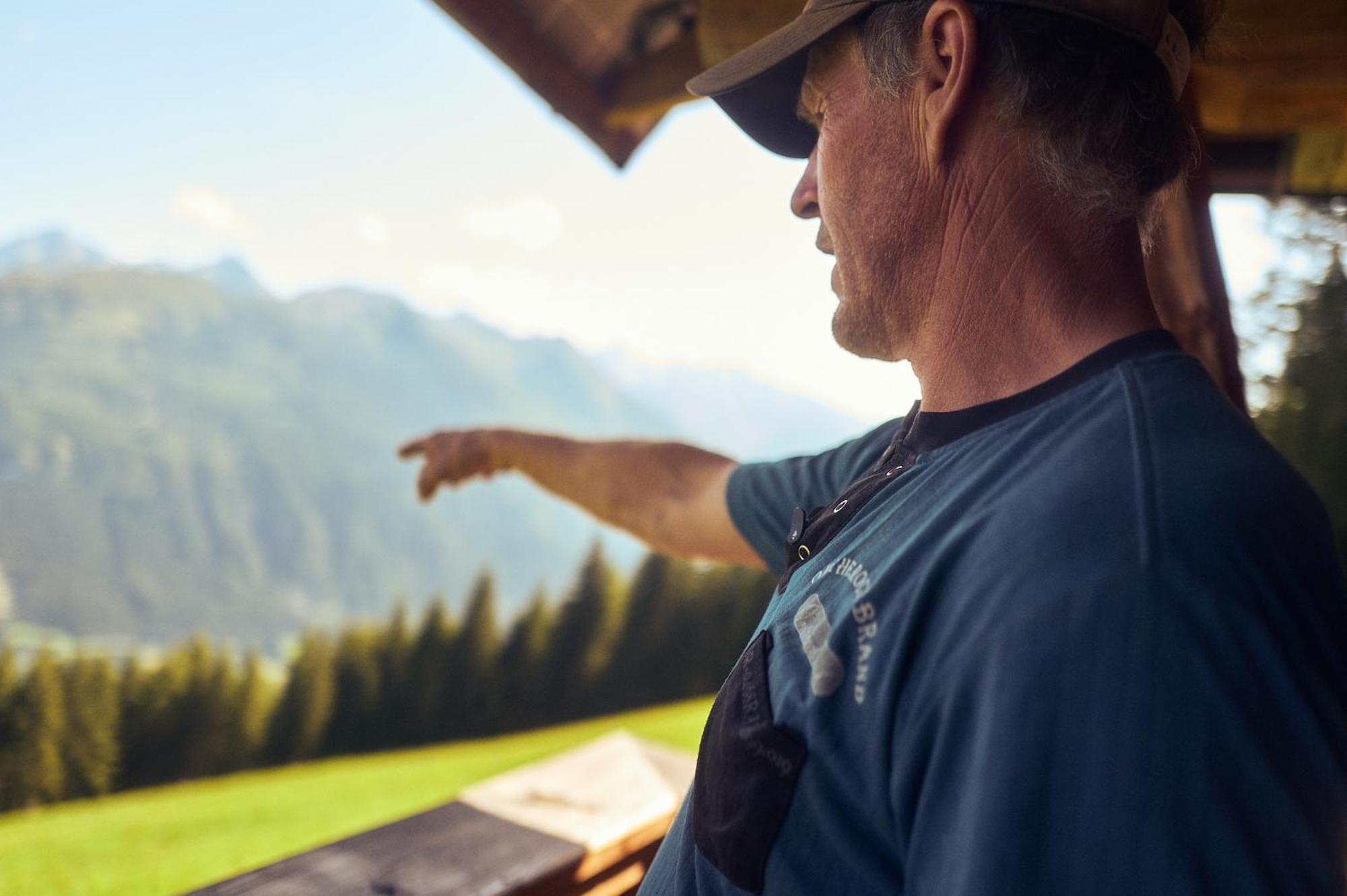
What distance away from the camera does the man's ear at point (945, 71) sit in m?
0.69

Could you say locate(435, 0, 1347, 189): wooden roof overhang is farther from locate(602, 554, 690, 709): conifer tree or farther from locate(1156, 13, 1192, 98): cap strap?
locate(602, 554, 690, 709): conifer tree

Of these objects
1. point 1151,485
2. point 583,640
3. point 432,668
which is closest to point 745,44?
point 1151,485

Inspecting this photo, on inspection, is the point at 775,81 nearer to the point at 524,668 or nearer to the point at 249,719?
the point at 524,668

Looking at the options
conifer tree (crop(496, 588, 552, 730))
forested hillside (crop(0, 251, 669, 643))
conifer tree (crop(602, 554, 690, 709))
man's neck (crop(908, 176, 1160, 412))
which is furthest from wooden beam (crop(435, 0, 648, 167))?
forested hillside (crop(0, 251, 669, 643))

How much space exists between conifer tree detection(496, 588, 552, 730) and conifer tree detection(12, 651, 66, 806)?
6715 mm

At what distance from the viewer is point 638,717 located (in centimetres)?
1345

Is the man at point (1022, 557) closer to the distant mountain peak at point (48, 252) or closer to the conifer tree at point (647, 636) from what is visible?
the conifer tree at point (647, 636)

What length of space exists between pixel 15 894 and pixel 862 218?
30.2ft

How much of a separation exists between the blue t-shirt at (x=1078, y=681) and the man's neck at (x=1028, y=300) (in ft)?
0.09

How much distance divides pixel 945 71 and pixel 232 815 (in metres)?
10.5

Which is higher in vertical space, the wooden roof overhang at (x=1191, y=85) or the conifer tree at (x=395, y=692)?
the wooden roof overhang at (x=1191, y=85)

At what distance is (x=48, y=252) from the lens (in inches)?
4577

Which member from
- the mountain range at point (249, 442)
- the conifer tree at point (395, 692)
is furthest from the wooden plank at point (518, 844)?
the mountain range at point (249, 442)

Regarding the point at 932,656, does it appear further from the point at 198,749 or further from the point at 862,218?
the point at 198,749
